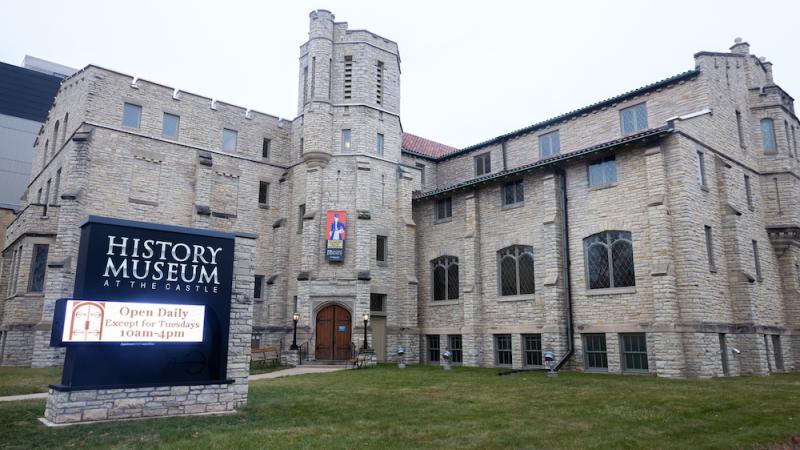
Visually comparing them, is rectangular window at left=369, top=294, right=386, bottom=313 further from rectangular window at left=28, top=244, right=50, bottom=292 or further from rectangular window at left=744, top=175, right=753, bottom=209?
rectangular window at left=744, top=175, right=753, bottom=209

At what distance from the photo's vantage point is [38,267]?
27203mm

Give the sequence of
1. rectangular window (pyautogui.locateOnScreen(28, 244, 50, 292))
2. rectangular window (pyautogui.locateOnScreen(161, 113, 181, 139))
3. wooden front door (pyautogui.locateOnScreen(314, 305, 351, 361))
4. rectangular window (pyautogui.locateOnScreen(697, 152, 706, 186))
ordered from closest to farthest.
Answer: rectangular window (pyautogui.locateOnScreen(697, 152, 706, 186))
rectangular window (pyautogui.locateOnScreen(28, 244, 50, 292))
wooden front door (pyautogui.locateOnScreen(314, 305, 351, 361))
rectangular window (pyautogui.locateOnScreen(161, 113, 181, 139))

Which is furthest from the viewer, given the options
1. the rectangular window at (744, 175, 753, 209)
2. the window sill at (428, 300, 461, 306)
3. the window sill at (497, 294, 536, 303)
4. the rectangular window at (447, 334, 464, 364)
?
the window sill at (428, 300, 461, 306)

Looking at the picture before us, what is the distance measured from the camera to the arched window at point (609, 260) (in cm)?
2212

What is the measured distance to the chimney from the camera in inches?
1044

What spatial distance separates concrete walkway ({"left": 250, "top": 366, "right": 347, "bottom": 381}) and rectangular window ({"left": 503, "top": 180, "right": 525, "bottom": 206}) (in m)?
11.1

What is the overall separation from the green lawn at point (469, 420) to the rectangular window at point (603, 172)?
31.0 feet

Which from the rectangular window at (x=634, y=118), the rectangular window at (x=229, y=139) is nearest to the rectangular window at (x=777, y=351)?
the rectangular window at (x=634, y=118)

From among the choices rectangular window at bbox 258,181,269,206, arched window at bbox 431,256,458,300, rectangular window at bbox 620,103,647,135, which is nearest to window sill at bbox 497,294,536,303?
arched window at bbox 431,256,458,300

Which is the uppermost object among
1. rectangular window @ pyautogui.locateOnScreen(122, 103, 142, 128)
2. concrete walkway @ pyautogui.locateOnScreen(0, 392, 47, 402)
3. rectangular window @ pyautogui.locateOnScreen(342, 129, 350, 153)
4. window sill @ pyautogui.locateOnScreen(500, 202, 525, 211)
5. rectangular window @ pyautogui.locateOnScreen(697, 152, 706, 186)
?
rectangular window @ pyautogui.locateOnScreen(122, 103, 142, 128)

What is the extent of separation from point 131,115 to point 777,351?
32.7 meters

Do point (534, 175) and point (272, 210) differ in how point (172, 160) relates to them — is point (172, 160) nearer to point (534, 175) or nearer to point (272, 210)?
point (272, 210)

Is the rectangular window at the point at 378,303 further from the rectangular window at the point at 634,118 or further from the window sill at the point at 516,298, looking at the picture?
the rectangular window at the point at 634,118

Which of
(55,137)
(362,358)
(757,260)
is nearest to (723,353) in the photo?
(757,260)
